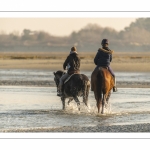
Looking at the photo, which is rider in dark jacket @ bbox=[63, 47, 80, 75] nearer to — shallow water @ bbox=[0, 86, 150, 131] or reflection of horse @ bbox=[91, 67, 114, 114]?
reflection of horse @ bbox=[91, 67, 114, 114]

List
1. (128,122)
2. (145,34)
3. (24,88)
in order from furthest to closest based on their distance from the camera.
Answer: (145,34) → (24,88) → (128,122)

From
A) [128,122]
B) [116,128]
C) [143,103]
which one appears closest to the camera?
[116,128]

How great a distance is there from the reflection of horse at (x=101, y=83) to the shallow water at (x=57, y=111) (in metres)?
0.44

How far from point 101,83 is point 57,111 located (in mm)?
1752

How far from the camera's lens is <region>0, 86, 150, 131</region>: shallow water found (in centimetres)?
1506

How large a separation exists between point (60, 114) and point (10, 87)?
950cm

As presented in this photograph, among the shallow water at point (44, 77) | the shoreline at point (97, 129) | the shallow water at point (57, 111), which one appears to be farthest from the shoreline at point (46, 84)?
the shoreline at point (97, 129)

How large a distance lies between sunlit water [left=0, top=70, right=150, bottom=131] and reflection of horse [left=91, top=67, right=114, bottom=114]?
439mm

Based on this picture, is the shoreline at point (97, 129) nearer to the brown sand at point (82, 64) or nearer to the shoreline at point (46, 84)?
the shoreline at point (46, 84)

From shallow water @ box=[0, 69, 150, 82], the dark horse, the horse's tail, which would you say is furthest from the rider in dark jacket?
shallow water @ box=[0, 69, 150, 82]

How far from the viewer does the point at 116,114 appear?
1664cm

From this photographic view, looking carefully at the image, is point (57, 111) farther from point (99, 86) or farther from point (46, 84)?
point (46, 84)
